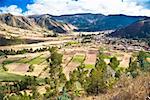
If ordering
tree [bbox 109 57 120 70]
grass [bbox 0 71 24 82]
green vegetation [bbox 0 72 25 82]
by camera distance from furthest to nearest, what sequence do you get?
grass [bbox 0 71 24 82]
green vegetation [bbox 0 72 25 82]
tree [bbox 109 57 120 70]

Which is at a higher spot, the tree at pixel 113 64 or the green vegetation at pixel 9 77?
the tree at pixel 113 64

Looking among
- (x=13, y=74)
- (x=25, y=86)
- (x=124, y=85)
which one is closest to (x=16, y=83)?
(x=25, y=86)

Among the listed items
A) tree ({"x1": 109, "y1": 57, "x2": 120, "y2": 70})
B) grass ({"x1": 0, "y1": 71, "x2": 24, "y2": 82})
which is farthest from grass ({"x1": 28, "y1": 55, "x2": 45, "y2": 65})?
tree ({"x1": 109, "y1": 57, "x2": 120, "y2": 70})

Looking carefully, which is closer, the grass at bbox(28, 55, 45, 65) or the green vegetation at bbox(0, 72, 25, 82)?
the green vegetation at bbox(0, 72, 25, 82)

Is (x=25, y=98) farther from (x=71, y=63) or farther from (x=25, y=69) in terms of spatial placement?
(x=71, y=63)

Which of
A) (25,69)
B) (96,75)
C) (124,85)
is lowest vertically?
(25,69)

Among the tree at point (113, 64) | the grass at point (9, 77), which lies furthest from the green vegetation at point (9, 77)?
the tree at point (113, 64)

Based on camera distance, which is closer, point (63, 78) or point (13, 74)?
point (63, 78)

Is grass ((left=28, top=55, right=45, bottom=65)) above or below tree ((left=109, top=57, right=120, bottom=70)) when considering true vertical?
below

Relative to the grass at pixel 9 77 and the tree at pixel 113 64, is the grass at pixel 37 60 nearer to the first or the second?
the grass at pixel 9 77

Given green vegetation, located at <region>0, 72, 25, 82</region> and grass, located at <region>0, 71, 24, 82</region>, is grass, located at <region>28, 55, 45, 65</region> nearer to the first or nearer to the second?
grass, located at <region>0, 71, 24, 82</region>

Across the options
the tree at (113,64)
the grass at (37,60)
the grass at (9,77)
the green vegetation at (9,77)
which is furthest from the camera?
the grass at (37,60)
